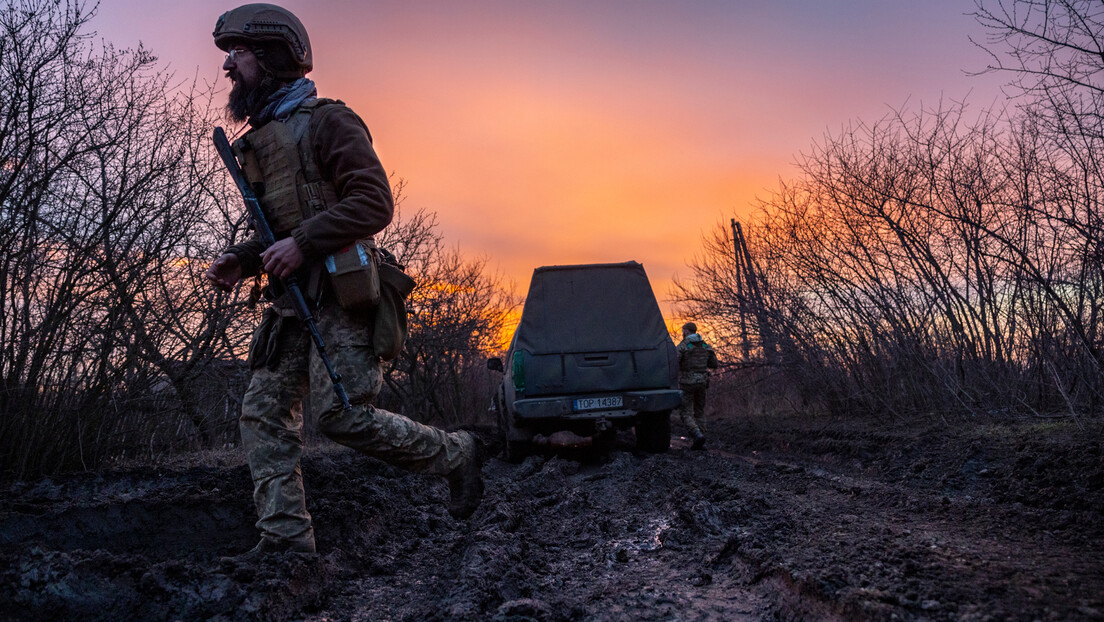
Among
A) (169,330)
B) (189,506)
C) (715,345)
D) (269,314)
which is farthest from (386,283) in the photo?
(715,345)

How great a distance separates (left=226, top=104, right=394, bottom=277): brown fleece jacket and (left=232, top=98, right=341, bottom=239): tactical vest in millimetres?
39

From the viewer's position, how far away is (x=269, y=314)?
11.4 ft

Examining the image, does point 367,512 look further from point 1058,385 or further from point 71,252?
point 1058,385

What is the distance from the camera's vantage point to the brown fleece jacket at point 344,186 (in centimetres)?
319

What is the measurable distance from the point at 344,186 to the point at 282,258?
1.43ft

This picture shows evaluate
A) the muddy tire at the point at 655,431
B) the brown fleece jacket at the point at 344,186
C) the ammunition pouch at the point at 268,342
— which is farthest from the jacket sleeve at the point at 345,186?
the muddy tire at the point at 655,431

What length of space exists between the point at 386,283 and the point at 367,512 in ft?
5.64

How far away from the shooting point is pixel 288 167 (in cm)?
338

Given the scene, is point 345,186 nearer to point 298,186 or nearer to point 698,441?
point 298,186

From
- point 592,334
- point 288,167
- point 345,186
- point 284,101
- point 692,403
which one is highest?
point 284,101

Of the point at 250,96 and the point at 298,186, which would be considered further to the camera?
the point at 250,96

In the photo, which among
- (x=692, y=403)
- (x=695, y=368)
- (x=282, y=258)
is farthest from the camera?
(x=695, y=368)

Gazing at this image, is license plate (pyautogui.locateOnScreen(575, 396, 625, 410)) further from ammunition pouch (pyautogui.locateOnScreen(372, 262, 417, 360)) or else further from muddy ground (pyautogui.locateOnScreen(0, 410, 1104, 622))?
ammunition pouch (pyautogui.locateOnScreen(372, 262, 417, 360))

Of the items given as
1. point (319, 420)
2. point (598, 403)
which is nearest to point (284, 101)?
point (319, 420)
